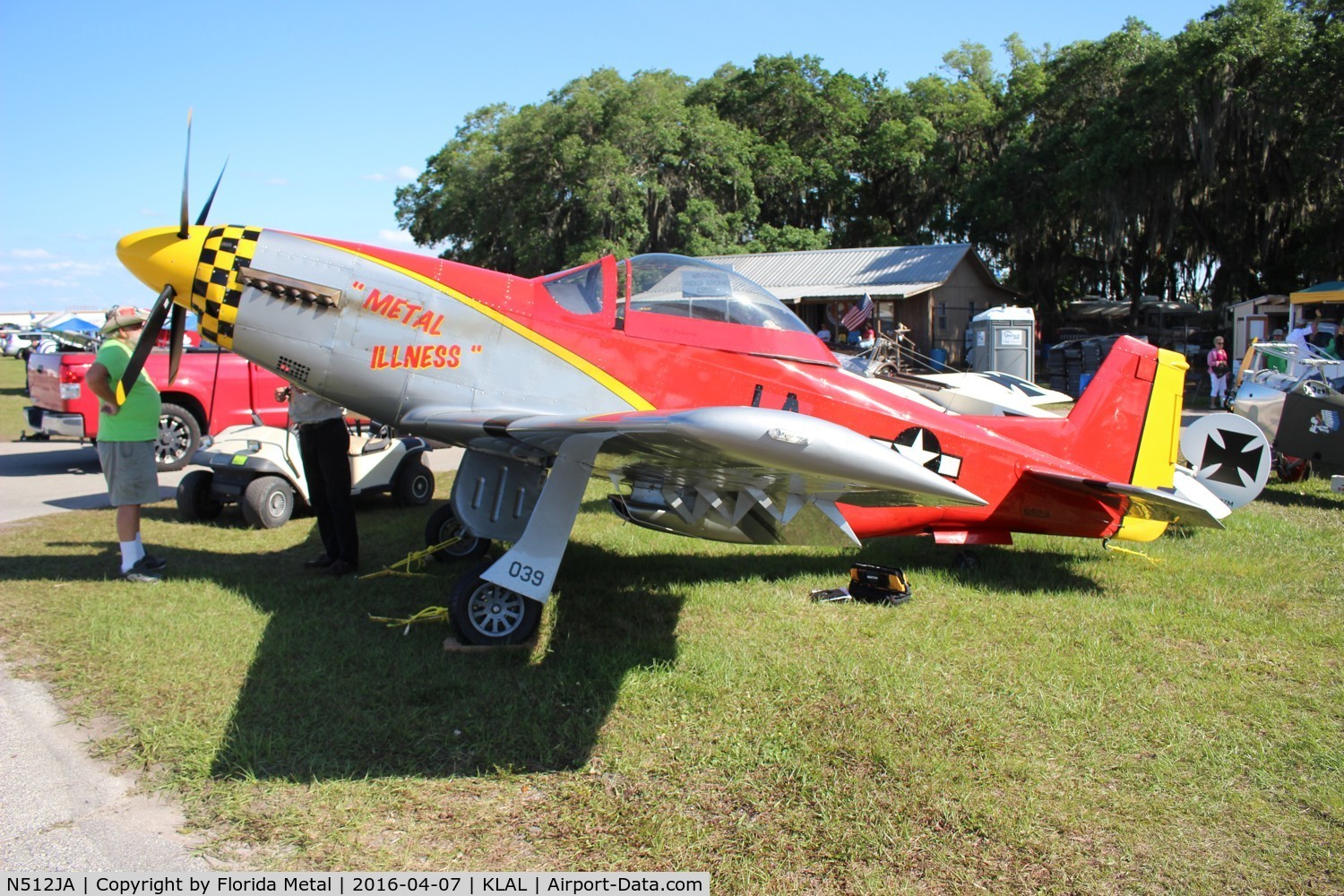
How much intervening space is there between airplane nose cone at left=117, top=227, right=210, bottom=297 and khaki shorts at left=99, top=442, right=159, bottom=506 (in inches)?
47.8

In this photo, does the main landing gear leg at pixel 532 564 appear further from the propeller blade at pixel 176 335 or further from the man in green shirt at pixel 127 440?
the propeller blade at pixel 176 335

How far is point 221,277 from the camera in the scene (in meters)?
5.64

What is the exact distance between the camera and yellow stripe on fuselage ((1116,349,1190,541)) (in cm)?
664

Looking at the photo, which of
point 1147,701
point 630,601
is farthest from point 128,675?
point 1147,701

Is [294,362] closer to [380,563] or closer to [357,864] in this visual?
[380,563]

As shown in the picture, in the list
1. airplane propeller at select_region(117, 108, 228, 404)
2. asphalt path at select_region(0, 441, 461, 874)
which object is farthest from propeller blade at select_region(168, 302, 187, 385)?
asphalt path at select_region(0, 441, 461, 874)

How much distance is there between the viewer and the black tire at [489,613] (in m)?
4.92

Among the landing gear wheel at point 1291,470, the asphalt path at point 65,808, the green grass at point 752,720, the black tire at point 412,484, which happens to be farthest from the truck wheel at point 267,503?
the landing gear wheel at point 1291,470

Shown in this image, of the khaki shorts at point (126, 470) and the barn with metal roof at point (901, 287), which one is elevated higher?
the barn with metal roof at point (901, 287)

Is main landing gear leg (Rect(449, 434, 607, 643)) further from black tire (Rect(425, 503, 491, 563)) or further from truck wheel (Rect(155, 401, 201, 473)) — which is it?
truck wheel (Rect(155, 401, 201, 473))

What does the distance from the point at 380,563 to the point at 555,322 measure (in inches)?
102

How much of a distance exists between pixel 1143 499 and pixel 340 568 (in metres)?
5.59

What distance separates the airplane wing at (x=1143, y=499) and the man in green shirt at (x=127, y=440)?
6.21 meters

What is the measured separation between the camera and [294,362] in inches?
222
